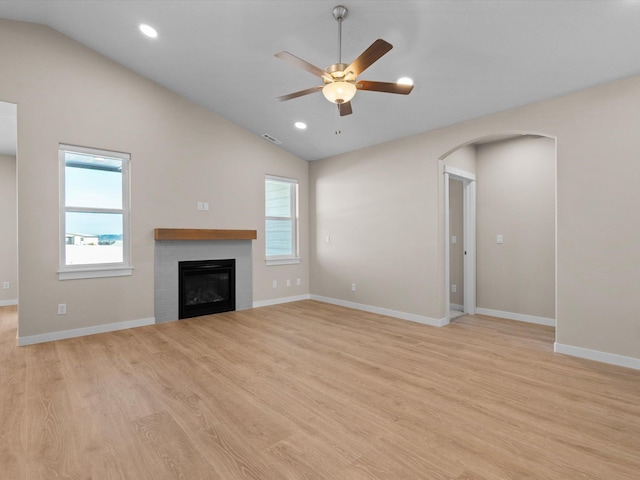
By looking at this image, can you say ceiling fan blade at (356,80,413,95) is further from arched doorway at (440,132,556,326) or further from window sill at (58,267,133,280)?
window sill at (58,267,133,280)

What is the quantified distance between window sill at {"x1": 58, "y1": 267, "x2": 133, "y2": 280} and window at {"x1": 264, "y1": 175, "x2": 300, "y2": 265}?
2.30 m

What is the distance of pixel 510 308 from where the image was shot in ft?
16.9

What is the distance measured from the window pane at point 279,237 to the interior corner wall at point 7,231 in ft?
15.0

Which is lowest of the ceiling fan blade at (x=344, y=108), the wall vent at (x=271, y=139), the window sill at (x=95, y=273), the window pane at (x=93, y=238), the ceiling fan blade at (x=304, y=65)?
the window sill at (x=95, y=273)

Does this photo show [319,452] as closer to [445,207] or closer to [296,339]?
[296,339]

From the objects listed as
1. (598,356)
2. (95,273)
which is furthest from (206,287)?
(598,356)

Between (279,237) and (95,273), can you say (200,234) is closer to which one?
(95,273)

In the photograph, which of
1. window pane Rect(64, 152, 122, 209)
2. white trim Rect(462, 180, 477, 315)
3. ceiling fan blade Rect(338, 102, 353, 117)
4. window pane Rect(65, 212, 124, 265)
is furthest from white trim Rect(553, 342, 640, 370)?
window pane Rect(64, 152, 122, 209)

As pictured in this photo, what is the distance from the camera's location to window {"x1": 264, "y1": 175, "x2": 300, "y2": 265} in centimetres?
A: 621

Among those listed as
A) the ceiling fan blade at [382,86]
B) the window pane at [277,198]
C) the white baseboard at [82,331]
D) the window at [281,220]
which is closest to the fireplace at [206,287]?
the white baseboard at [82,331]

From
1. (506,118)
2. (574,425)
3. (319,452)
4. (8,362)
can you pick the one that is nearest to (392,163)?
(506,118)

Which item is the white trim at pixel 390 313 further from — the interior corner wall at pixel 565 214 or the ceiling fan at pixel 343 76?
the ceiling fan at pixel 343 76

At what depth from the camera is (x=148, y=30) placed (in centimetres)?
367

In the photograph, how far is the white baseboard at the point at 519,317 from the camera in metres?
4.73
